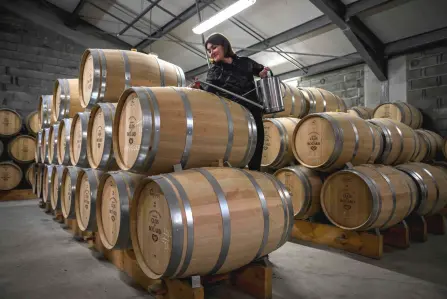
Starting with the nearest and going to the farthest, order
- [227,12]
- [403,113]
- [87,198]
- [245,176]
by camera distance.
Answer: [245,176] → [87,198] → [227,12] → [403,113]

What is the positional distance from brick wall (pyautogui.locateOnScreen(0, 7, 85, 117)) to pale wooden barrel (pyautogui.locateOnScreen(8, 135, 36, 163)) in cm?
144

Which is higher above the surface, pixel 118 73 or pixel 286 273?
pixel 118 73

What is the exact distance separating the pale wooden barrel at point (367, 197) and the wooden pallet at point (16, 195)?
8280 millimetres

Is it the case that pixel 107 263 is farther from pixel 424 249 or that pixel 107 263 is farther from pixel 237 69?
→ pixel 424 249

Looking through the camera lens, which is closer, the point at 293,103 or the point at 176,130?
the point at 176,130

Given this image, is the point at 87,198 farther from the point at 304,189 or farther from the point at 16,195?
the point at 16,195

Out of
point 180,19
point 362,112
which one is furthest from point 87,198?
point 180,19

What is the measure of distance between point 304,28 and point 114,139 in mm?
6524

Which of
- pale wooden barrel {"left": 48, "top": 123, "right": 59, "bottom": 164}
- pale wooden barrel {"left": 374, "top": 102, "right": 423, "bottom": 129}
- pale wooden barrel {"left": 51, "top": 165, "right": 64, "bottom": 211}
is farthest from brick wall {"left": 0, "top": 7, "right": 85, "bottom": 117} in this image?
pale wooden barrel {"left": 374, "top": 102, "right": 423, "bottom": 129}

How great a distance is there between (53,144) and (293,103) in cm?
454

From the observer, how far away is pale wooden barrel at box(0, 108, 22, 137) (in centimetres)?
867

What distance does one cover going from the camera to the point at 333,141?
412 cm

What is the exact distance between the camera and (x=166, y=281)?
256 centimetres

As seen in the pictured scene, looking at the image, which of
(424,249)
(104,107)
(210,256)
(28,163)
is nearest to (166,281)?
(210,256)
